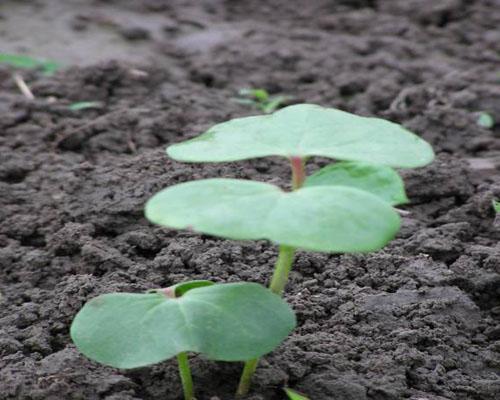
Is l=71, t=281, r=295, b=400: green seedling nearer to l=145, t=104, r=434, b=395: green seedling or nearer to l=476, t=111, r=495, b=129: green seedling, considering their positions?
l=145, t=104, r=434, b=395: green seedling

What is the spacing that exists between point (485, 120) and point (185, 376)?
5.74 feet

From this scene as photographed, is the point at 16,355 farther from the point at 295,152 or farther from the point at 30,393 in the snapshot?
the point at 295,152

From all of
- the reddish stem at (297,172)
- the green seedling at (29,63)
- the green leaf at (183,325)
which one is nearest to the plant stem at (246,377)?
the green leaf at (183,325)

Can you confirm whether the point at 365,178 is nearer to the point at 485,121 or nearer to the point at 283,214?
the point at 283,214

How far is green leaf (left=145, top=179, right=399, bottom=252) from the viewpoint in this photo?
3.46ft

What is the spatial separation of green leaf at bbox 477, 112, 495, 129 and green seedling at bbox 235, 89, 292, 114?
26.6 inches

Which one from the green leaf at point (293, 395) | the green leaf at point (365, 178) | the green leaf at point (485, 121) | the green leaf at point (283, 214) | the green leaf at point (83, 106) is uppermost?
the green leaf at point (283, 214)

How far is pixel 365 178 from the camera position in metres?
1.29

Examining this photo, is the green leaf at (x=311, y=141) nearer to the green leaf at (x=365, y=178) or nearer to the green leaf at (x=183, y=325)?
the green leaf at (x=365, y=178)

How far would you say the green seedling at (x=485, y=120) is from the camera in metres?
2.73

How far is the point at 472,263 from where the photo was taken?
1.84m

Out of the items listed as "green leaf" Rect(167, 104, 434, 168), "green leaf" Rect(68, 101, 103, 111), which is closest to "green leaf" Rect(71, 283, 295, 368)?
"green leaf" Rect(167, 104, 434, 168)

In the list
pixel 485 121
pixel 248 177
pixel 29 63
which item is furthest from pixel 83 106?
pixel 485 121

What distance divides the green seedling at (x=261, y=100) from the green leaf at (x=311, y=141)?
147cm
